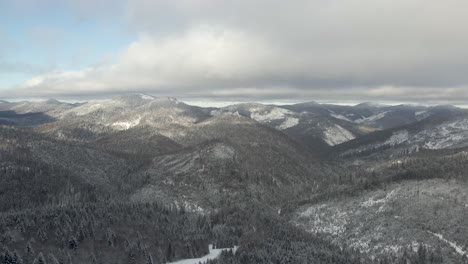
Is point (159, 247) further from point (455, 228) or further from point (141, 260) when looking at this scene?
point (455, 228)

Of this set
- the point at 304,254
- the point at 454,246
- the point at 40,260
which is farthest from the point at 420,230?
the point at 40,260

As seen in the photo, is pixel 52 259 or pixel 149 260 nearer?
pixel 52 259

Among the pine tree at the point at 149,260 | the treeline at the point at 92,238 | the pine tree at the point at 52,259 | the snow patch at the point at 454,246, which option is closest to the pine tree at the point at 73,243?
the treeline at the point at 92,238

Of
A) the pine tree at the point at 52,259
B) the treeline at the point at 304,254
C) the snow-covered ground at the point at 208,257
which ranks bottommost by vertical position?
the snow-covered ground at the point at 208,257

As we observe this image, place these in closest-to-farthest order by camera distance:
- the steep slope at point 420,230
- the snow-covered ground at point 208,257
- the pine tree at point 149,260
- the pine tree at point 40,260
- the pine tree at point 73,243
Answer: the pine tree at point 40,260 < the pine tree at point 73,243 < the pine tree at point 149,260 < the steep slope at point 420,230 < the snow-covered ground at point 208,257

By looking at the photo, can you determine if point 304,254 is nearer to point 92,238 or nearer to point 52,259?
point 92,238

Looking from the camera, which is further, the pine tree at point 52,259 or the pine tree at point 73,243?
the pine tree at point 73,243

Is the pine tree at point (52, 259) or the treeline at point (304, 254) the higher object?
the pine tree at point (52, 259)

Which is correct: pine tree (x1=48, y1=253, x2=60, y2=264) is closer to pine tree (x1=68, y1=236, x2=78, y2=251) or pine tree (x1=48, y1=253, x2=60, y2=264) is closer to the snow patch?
pine tree (x1=68, y1=236, x2=78, y2=251)

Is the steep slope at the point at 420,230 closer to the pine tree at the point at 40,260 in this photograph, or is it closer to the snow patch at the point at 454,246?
the snow patch at the point at 454,246

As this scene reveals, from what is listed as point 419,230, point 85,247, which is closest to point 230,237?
point 85,247

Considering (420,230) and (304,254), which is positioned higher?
(420,230)

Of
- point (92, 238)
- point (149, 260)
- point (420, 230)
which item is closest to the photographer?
point (149, 260)

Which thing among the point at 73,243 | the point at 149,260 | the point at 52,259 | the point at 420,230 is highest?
the point at 73,243
